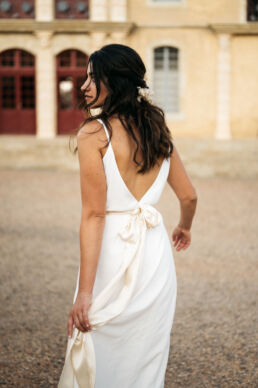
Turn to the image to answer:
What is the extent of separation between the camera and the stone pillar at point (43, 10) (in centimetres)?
2011

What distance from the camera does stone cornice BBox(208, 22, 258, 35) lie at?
19984 mm

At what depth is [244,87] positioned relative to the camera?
2091 cm

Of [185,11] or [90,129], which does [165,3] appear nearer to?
[185,11]

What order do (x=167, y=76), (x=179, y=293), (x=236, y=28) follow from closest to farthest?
(x=179, y=293), (x=236, y=28), (x=167, y=76)

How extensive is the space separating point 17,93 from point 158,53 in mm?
5501

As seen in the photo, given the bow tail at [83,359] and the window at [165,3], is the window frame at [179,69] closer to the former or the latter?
the window at [165,3]

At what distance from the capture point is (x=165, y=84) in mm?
21359

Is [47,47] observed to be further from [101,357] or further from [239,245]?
[101,357]

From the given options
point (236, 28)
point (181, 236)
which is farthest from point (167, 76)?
point (181, 236)

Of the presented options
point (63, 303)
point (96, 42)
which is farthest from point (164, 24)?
point (63, 303)

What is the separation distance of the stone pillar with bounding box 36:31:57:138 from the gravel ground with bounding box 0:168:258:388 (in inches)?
422

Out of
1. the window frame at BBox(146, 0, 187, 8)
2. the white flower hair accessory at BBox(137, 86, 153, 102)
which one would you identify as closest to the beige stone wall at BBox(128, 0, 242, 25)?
the window frame at BBox(146, 0, 187, 8)

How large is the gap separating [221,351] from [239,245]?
348 cm

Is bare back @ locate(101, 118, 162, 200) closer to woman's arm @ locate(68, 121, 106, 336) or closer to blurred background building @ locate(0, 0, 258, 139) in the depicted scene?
woman's arm @ locate(68, 121, 106, 336)
